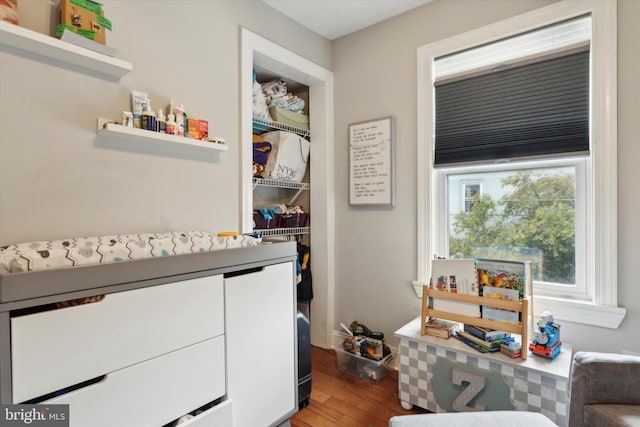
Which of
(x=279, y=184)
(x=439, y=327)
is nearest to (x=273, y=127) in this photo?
(x=279, y=184)

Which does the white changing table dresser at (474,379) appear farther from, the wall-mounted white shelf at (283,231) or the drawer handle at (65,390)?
the drawer handle at (65,390)

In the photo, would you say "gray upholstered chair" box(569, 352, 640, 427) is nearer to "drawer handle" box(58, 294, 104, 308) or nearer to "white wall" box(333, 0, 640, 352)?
"white wall" box(333, 0, 640, 352)

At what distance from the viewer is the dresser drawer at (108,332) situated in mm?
889

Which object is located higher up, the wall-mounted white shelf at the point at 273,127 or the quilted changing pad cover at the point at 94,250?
the wall-mounted white shelf at the point at 273,127

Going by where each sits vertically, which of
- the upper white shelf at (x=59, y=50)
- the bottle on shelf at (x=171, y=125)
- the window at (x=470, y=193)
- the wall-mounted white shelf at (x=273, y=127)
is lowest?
the window at (x=470, y=193)

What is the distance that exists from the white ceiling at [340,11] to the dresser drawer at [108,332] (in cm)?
184

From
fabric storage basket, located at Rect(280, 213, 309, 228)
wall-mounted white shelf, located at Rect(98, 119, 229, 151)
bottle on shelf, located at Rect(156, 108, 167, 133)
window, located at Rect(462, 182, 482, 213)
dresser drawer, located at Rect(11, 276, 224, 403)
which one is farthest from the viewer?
fabric storage basket, located at Rect(280, 213, 309, 228)

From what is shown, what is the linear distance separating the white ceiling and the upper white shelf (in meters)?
1.17

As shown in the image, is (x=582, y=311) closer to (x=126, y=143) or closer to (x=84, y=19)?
(x=126, y=143)

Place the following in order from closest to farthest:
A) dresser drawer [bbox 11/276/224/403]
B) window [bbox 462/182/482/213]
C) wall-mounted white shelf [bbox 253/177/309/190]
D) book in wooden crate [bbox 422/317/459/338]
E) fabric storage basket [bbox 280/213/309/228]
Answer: dresser drawer [bbox 11/276/224/403], book in wooden crate [bbox 422/317/459/338], window [bbox 462/182/482/213], wall-mounted white shelf [bbox 253/177/309/190], fabric storage basket [bbox 280/213/309/228]

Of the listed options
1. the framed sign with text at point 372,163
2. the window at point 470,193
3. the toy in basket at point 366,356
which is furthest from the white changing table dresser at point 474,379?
the framed sign with text at point 372,163

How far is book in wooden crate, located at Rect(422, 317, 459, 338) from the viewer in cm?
175

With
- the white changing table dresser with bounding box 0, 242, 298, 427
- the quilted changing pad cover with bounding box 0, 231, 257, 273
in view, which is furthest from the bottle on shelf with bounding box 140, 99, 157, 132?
the white changing table dresser with bounding box 0, 242, 298, 427

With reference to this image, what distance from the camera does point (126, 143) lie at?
4.86ft
